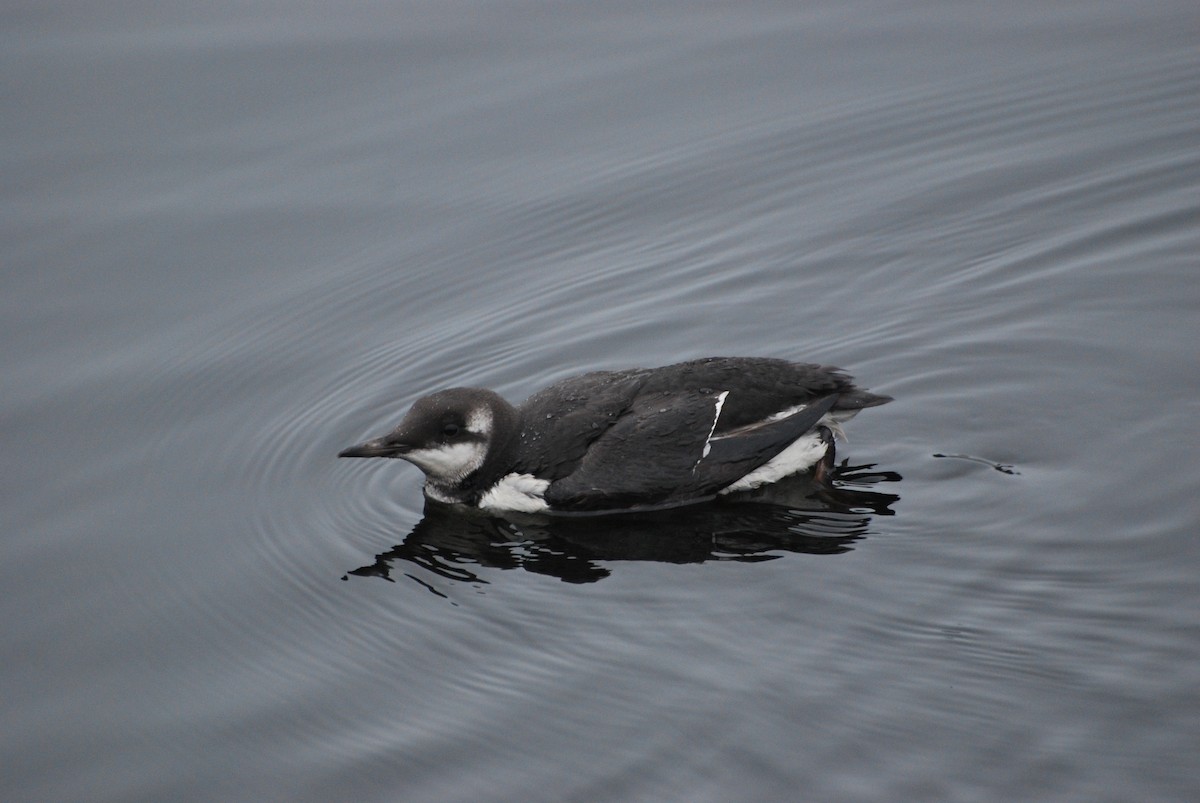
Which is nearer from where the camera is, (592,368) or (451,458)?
(451,458)

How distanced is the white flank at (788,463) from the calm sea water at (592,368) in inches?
7.9

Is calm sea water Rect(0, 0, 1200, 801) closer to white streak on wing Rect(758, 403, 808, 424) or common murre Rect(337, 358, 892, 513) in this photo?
common murre Rect(337, 358, 892, 513)

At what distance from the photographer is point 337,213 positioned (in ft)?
37.1

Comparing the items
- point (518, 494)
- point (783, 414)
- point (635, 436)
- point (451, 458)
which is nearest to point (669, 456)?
point (635, 436)

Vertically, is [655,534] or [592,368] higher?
[592,368]

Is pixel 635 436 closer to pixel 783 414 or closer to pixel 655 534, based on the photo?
pixel 655 534

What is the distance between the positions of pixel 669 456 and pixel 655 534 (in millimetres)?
476

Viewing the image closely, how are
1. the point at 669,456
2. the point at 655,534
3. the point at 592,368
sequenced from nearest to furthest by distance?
the point at 655,534 < the point at 669,456 < the point at 592,368

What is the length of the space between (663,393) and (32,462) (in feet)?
12.7

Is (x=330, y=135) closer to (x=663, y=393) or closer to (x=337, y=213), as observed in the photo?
(x=337, y=213)

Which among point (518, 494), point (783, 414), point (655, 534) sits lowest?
point (655, 534)

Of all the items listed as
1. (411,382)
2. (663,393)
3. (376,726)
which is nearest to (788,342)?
(663,393)

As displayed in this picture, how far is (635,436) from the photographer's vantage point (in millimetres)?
8484

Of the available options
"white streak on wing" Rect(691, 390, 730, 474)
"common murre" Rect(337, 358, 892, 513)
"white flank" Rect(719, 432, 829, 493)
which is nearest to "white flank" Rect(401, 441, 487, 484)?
"common murre" Rect(337, 358, 892, 513)
